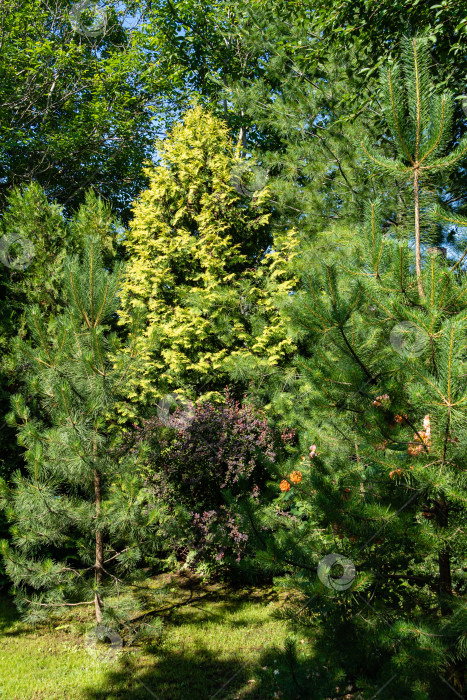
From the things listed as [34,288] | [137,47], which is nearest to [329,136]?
[34,288]

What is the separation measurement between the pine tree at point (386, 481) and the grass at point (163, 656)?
1101mm

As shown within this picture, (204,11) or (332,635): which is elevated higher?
(204,11)

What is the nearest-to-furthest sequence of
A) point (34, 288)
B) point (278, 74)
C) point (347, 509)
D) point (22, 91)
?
point (347, 509) < point (34, 288) < point (278, 74) < point (22, 91)

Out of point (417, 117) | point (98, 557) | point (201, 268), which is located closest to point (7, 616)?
point (98, 557)

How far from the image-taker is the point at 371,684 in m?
2.02

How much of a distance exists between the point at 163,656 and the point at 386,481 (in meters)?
3.15

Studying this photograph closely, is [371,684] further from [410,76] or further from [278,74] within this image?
[278,74]

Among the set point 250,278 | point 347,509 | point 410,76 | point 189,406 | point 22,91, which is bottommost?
point 347,509

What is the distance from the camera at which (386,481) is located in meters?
2.03

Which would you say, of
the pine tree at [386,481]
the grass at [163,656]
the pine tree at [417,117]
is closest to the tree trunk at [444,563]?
the pine tree at [386,481]

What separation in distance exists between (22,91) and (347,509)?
456 inches

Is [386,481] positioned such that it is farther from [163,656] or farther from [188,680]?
[163,656]

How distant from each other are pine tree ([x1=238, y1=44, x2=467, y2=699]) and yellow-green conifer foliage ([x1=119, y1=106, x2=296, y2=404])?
4037 millimetres

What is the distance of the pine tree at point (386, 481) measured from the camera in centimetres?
175
